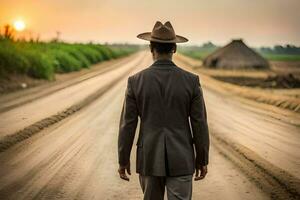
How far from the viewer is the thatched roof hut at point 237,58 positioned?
5175cm

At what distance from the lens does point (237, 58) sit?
5191cm

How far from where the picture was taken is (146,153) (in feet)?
13.9

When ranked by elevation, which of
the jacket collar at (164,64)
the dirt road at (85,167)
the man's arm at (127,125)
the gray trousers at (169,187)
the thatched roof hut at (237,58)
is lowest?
the thatched roof hut at (237,58)

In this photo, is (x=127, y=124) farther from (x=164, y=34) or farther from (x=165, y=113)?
(x=164, y=34)

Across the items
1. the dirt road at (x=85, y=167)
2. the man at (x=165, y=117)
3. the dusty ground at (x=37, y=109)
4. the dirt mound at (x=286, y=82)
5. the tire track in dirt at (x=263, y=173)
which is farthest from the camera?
the dirt mound at (x=286, y=82)

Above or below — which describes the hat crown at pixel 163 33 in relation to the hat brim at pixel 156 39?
above

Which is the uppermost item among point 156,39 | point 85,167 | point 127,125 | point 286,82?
point 156,39

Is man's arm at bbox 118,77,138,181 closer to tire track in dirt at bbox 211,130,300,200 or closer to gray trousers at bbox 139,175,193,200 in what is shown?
gray trousers at bbox 139,175,193,200

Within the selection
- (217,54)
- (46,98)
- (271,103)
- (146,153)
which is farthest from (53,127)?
(217,54)

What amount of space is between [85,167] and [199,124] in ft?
15.5

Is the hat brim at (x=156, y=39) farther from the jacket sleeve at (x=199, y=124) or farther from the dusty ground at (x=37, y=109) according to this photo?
the dusty ground at (x=37, y=109)

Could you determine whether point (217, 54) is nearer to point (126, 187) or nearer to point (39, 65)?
point (39, 65)

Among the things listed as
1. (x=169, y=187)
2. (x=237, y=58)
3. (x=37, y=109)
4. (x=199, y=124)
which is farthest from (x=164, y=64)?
(x=237, y=58)

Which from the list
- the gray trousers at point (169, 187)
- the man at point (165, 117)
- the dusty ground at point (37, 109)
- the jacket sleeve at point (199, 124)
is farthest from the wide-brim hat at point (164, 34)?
the dusty ground at point (37, 109)
